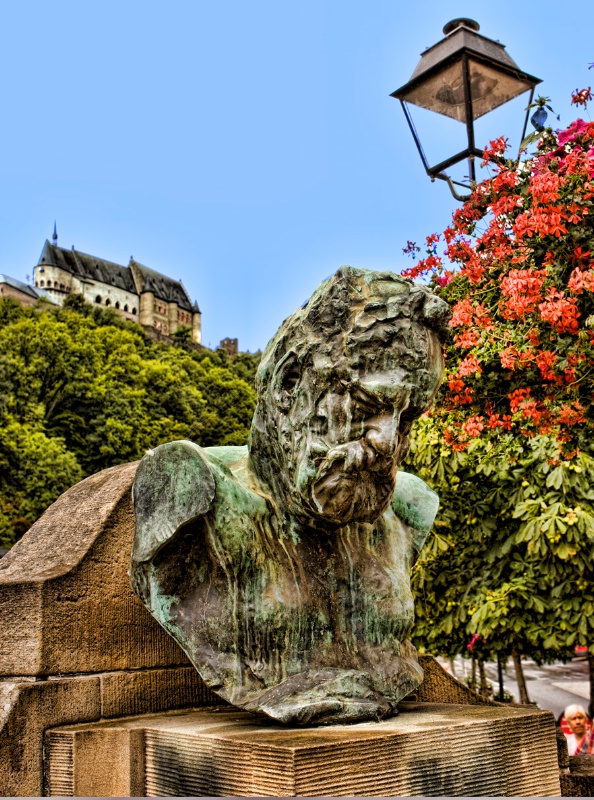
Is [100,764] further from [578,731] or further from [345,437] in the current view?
[578,731]

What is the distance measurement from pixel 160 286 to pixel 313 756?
94319 mm

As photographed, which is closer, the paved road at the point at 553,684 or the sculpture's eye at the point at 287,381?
the sculpture's eye at the point at 287,381

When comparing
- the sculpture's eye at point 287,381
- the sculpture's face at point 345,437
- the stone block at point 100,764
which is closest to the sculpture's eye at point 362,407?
the sculpture's face at point 345,437

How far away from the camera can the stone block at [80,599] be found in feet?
12.1

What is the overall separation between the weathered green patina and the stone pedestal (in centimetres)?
19

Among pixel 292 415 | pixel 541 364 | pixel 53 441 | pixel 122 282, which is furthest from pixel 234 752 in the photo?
pixel 122 282

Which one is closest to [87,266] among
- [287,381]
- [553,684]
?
[553,684]

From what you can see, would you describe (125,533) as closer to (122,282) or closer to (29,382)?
(29,382)

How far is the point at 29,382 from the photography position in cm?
4212

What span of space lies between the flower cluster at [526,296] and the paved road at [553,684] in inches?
526

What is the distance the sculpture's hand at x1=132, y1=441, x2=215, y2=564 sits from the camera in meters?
3.34

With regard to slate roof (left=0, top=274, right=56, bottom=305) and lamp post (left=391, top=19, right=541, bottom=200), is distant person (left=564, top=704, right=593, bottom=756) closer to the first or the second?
lamp post (left=391, top=19, right=541, bottom=200)

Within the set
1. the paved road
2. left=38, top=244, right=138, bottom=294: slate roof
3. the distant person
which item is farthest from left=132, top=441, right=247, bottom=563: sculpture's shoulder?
left=38, top=244, right=138, bottom=294: slate roof

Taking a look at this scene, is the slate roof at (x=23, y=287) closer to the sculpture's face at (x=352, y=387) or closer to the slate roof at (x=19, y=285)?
the slate roof at (x=19, y=285)
